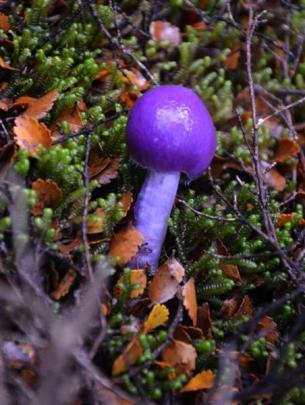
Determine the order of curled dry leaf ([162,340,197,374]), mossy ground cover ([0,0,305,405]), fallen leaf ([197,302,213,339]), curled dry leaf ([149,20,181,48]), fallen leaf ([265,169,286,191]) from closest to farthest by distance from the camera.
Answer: mossy ground cover ([0,0,305,405])
curled dry leaf ([162,340,197,374])
fallen leaf ([197,302,213,339])
fallen leaf ([265,169,286,191])
curled dry leaf ([149,20,181,48])

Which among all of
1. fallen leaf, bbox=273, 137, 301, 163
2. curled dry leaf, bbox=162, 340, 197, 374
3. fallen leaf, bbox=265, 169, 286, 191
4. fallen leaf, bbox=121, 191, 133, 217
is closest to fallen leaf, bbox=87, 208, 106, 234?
fallen leaf, bbox=121, 191, 133, 217

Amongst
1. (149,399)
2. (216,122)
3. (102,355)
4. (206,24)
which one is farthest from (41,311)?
(206,24)

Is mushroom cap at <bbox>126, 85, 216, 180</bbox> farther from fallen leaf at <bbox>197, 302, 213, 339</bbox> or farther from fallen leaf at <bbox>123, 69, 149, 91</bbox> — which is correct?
fallen leaf at <bbox>123, 69, 149, 91</bbox>

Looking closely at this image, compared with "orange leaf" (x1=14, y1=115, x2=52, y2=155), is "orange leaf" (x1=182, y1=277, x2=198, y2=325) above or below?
below

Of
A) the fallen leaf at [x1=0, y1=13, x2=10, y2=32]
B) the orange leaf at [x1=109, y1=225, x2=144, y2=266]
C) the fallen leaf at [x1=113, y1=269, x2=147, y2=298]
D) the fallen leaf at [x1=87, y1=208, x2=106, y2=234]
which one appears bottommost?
the fallen leaf at [x1=113, y1=269, x2=147, y2=298]

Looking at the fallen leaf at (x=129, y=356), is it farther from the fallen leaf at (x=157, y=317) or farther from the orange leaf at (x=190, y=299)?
the orange leaf at (x=190, y=299)

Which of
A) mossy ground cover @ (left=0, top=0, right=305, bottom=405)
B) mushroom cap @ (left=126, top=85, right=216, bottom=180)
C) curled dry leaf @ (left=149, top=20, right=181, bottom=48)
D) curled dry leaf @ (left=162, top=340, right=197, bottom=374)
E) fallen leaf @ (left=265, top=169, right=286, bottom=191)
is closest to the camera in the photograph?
mossy ground cover @ (left=0, top=0, right=305, bottom=405)

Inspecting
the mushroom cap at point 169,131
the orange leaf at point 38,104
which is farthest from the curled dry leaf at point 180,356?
the orange leaf at point 38,104
